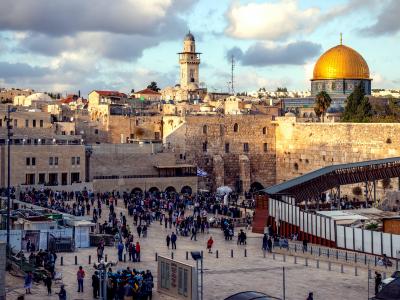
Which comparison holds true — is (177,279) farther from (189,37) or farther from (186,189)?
(189,37)

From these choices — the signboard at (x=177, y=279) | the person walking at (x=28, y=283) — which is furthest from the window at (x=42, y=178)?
the signboard at (x=177, y=279)

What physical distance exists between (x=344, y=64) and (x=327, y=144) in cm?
1793

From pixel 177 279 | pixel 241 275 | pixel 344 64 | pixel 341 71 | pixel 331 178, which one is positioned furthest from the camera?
pixel 341 71

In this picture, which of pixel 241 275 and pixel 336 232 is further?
pixel 336 232

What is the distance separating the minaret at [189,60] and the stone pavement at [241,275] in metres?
58.5

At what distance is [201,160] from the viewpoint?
5753cm

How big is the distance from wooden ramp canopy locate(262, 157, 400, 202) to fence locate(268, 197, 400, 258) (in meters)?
0.66

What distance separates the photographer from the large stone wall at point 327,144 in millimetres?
51812

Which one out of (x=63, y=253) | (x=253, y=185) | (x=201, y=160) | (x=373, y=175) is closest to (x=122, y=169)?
(x=201, y=160)

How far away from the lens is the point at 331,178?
3744 centimetres

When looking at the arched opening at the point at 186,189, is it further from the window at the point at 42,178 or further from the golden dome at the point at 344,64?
the golden dome at the point at 344,64

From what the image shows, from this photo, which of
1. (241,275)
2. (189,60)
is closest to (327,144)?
(241,275)

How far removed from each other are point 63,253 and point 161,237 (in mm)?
5699

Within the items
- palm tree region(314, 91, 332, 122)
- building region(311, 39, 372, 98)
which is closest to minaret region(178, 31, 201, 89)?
building region(311, 39, 372, 98)
